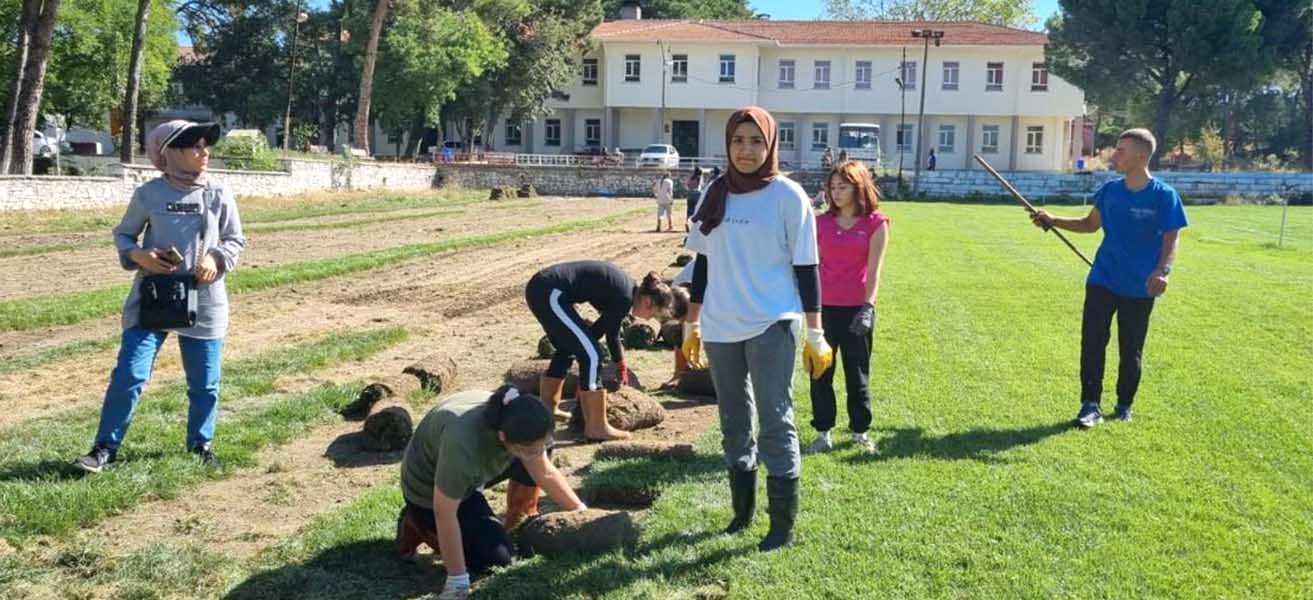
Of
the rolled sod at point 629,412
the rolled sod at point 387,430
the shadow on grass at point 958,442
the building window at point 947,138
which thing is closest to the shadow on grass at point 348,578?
the rolled sod at point 387,430

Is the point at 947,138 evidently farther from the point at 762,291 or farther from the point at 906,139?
the point at 762,291

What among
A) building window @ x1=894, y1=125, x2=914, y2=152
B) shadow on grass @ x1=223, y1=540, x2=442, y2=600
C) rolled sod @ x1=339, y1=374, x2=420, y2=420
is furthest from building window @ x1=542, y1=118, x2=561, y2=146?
shadow on grass @ x1=223, y1=540, x2=442, y2=600

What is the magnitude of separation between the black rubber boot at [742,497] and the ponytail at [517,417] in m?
1.11

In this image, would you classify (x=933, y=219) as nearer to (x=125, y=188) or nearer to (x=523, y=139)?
(x=125, y=188)

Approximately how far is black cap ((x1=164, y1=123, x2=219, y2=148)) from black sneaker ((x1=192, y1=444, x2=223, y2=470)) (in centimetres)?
167

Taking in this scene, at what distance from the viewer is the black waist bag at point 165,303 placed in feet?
18.0

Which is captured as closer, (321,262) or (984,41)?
(321,262)

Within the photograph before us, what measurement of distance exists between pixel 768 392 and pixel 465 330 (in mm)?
6779

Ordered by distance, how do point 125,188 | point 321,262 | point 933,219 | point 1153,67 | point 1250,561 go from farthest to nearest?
point 1153,67 < point 933,219 < point 125,188 < point 321,262 < point 1250,561

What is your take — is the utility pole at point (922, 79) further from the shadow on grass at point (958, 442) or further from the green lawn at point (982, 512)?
the shadow on grass at point (958, 442)

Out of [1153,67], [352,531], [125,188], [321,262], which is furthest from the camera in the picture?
[1153,67]

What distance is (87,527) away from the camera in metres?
4.93

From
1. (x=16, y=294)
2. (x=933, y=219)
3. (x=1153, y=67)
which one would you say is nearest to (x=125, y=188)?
(x=16, y=294)

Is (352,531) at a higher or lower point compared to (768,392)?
lower
